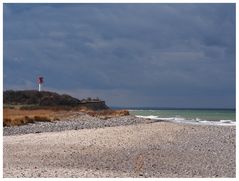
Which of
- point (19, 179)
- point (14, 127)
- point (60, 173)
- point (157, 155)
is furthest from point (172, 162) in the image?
point (14, 127)

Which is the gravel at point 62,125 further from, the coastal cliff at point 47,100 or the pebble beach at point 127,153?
the coastal cliff at point 47,100

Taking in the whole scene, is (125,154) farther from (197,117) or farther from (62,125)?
(197,117)

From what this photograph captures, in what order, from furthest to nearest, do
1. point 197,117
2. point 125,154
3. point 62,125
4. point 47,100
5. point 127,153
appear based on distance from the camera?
point 197,117
point 47,100
point 62,125
point 127,153
point 125,154

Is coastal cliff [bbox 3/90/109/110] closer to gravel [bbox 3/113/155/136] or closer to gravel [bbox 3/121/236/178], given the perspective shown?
gravel [bbox 3/113/155/136]

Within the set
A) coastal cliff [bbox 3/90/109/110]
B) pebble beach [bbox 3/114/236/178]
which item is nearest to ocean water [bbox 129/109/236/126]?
coastal cliff [bbox 3/90/109/110]

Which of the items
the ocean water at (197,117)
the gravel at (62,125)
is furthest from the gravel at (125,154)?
the ocean water at (197,117)

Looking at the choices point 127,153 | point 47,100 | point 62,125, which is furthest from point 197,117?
point 127,153

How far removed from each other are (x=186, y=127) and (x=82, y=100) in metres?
13.5

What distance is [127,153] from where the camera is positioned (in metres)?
16.2

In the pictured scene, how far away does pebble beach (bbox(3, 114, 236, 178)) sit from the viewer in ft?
42.8

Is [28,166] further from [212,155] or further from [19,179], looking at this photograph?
[212,155]

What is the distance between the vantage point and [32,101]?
3525 centimetres

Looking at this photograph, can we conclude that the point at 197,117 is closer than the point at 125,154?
No

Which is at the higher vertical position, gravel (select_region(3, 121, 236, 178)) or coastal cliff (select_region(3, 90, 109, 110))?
coastal cliff (select_region(3, 90, 109, 110))
